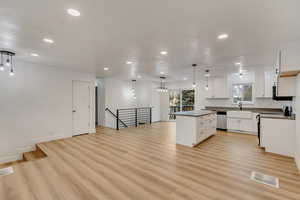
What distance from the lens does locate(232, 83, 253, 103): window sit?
20.0 ft

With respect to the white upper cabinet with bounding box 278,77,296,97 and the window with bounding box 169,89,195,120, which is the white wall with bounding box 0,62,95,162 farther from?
the white upper cabinet with bounding box 278,77,296,97

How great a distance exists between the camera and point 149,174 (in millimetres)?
2582

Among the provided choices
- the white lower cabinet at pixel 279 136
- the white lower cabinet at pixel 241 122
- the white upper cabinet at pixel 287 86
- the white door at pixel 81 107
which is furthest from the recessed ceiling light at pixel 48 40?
the white lower cabinet at pixel 241 122

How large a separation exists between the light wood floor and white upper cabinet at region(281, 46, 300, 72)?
206 centimetres

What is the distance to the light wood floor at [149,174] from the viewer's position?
2053mm

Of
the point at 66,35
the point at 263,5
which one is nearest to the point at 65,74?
the point at 66,35

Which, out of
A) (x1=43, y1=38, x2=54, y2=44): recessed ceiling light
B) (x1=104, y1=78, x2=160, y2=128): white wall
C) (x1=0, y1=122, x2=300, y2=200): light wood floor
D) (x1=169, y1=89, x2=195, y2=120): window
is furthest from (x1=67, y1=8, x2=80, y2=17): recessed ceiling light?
(x1=169, y1=89, x2=195, y2=120): window

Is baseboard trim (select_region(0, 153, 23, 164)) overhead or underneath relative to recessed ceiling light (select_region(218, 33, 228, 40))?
underneath

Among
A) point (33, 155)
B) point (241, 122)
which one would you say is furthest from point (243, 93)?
point (33, 155)

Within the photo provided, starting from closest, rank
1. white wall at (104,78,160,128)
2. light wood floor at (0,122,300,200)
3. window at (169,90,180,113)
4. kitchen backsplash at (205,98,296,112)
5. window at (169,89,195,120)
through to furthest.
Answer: light wood floor at (0,122,300,200) → kitchen backsplash at (205,98,296,112) → white wall at (104,78,160,128) → window at (169,89,195,120) → window at (169,90,180,113)

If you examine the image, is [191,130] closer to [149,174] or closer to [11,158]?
[149,174]

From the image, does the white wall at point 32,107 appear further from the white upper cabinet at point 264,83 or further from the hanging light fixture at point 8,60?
the white upper cabinet at point 264,83

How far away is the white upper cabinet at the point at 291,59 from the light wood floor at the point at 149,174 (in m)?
2.06

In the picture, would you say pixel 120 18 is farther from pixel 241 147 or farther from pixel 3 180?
pixel 241 147
